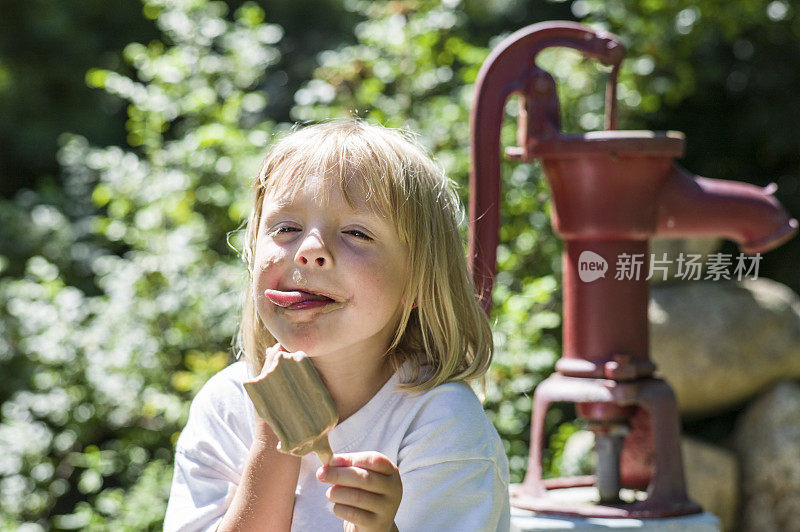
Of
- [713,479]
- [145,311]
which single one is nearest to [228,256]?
[145,311]

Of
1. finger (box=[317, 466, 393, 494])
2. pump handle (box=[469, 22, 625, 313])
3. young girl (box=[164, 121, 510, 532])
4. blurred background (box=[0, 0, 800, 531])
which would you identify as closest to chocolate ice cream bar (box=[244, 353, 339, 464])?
finger (box=[317, 466, 393, 494])

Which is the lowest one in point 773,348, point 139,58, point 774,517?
point 774,517

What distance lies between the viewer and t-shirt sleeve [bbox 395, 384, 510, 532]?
3.84 feet

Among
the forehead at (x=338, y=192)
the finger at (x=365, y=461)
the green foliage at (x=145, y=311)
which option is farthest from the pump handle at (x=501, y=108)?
the green foliage at (x=145, y=311)

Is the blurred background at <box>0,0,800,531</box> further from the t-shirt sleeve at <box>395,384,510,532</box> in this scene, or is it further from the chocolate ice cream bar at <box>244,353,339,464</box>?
the chocolate ice cream bar at <box>244,353,339,464</box>

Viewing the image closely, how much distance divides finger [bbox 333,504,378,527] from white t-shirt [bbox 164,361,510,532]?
0.48 ft

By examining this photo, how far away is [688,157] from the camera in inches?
166

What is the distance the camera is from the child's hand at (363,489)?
3.32ft

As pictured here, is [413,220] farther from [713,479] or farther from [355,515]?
[713,479]

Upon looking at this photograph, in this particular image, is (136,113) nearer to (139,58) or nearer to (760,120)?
(139,58)

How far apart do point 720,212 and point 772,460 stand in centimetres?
206

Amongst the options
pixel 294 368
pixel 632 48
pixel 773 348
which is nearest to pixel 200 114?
pixel 632 48

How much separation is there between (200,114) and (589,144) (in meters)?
2.08

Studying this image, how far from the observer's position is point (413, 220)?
1274mm
